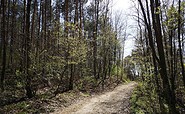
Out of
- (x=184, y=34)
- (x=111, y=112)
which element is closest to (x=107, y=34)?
(x=184, y=34)

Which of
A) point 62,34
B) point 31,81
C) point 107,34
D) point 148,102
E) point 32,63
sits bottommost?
point 148,102

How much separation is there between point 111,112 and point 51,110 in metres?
2.92

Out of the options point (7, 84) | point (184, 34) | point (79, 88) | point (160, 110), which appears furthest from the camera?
point (79, 88)

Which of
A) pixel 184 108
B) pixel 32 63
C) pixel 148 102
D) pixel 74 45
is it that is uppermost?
pixel 74 45

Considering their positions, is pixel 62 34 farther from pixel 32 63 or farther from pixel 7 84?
pixel 7 84

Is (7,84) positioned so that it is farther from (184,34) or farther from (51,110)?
(184,34)

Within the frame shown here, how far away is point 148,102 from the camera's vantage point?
802 centimetres

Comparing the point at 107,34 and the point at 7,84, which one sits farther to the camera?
the point at 107,34

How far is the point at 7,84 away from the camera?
46.9 ft

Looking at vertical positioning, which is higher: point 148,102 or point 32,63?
point 32,63

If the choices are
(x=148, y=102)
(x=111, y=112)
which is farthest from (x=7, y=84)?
(x=148, y=102)

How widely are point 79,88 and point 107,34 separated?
883cm

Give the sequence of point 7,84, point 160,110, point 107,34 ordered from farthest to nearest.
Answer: point 107,34 < point 7,84 < point 160,110

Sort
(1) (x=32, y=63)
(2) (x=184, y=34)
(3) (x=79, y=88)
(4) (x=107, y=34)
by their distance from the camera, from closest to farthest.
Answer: (1) (x=32, y=63)
(2) (x=184, y=34)
(3) (x=79, y=88)
(4) (x=107, y=34)
